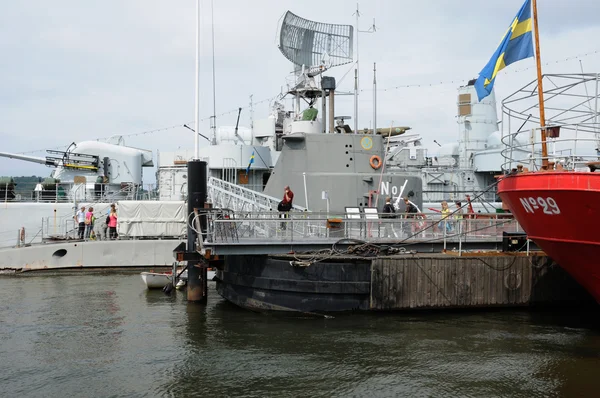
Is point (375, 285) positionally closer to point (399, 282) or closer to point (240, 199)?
point (399, 282)

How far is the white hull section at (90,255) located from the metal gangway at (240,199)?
3091mm

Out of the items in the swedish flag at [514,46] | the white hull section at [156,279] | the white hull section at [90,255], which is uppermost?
the swedish flag at [514,46]

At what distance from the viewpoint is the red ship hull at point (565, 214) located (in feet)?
38.0

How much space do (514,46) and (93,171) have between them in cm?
2640

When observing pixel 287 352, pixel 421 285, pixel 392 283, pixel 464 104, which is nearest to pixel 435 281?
pixel 421 285

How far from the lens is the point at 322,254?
577 inches

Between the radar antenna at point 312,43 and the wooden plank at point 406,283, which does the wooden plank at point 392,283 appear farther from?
the radar antenna at point 312,43

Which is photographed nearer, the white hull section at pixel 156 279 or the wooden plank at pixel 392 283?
the wooden plank at pixel 392 283

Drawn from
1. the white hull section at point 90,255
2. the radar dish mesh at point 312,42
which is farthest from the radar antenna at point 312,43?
the white hull section at point 90,255

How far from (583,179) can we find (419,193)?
33.7 feet

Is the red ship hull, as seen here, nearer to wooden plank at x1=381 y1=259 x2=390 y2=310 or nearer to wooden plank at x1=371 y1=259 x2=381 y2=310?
wooden plank at x1=381 y1=259 x2=390 y2=310

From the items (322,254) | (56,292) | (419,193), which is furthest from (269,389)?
(419,193)

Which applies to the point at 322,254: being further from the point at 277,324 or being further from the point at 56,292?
the point at 56,292

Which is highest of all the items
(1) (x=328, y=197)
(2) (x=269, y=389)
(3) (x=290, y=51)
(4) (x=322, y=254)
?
(3) (x=290, y=51)
